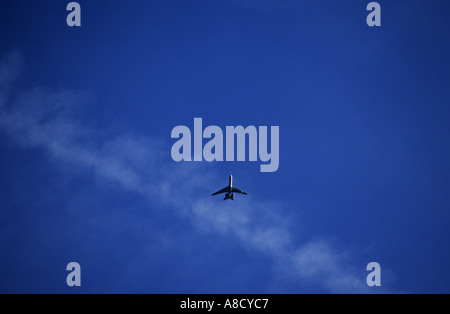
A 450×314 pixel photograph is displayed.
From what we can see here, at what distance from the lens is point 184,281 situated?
104750 millimetres

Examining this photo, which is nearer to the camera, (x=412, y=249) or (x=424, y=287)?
(x=424, y=287)

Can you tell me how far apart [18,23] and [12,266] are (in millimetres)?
85607

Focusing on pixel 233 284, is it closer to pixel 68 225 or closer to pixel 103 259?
pixel 103 259

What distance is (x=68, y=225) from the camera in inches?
4126

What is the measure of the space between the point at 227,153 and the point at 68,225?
39.4 meters

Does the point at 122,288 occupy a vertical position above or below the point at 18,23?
below

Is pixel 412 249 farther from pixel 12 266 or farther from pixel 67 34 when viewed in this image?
pixel 67 34

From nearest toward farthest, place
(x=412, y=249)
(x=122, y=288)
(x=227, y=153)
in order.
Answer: (x=227, y=153) → (x=122, y=288) → (x=412, y=249)

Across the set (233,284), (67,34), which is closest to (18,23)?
(67,34)

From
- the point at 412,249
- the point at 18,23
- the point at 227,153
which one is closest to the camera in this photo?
the point at 227,153
